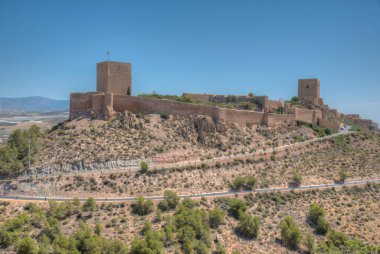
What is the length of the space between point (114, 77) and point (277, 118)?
2234cm

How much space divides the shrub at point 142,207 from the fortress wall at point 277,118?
2288 centimetres

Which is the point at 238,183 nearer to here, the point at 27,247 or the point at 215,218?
the point at 215,218

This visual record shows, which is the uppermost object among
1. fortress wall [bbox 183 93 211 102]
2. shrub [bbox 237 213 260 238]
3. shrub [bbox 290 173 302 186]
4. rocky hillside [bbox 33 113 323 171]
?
fortress wall [bbox 183 93 211 102]

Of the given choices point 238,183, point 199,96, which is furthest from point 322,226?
point 199,96

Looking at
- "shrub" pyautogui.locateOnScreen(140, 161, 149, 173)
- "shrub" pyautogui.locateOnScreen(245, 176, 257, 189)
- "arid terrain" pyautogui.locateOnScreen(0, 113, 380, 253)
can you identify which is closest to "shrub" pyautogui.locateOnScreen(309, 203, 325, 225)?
"arid terrain" pyautogui.locateOnScreen(0, 113, 380, 253)

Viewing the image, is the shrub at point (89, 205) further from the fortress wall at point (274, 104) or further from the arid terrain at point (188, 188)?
the fortress wall at point (274, 104)

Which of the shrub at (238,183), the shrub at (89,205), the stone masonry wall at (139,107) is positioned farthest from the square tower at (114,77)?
the shrub at (238,183)

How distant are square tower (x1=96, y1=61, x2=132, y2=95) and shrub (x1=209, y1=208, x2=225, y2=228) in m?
18.8

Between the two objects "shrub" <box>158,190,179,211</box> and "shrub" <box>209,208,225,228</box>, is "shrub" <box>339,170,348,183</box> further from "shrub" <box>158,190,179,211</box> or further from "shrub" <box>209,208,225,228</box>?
"shrub" <box>158,190,179,211</box>

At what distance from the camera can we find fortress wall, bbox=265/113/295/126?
4348cm

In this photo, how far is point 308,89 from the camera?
197 feet

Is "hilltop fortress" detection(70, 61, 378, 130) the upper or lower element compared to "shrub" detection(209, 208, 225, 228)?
upper

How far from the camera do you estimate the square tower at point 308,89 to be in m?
59.2

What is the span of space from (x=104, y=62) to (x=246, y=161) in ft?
62.9
